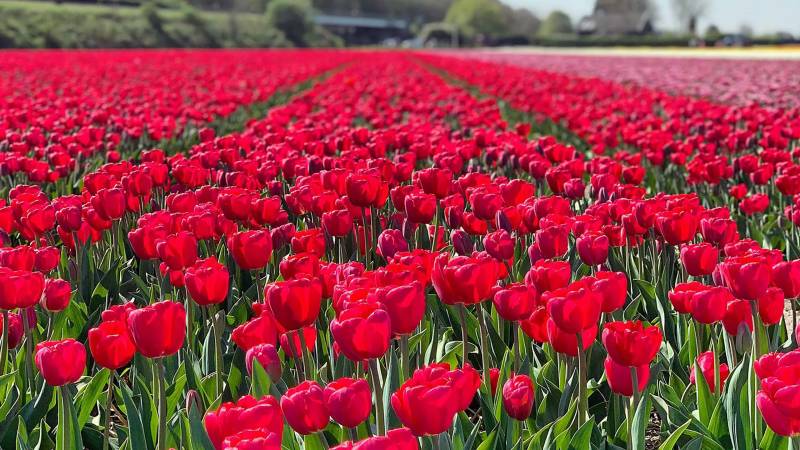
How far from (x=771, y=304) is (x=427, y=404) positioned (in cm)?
128

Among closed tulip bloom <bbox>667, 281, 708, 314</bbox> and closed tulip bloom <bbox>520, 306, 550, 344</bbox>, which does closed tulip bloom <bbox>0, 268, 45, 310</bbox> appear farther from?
closed tulip bloom <bbox>667, 281, 708, 314</bbox>

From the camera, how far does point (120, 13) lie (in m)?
60.3

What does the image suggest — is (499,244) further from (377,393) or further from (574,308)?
(377,393)

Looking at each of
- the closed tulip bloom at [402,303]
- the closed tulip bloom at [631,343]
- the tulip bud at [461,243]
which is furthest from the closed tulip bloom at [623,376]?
the tulip bud at [461,243]

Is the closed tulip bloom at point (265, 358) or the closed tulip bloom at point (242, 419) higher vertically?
the closed tulip bloom at point (242, 419)

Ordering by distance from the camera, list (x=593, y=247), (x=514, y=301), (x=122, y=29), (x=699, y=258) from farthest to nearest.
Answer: (x=122, y=29), (x=593, y=247), (x=699, y=258), (x=514, y=301)

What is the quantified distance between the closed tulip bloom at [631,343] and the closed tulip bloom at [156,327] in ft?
3.15

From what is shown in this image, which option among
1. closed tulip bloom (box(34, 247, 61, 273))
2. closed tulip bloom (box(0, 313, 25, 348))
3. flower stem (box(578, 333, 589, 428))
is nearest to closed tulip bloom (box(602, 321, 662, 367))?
flower stem (box(578, 333, 589, 428))

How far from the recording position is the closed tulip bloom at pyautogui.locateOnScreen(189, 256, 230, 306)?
2332 mm

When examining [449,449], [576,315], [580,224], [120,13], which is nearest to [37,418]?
[449,449]

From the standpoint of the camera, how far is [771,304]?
235cm

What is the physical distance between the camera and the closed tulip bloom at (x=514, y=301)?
85.7 inches

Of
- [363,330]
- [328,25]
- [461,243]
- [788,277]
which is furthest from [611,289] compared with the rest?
Result: [328,25]

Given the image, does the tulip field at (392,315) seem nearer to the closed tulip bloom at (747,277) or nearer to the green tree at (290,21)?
the closed tulip bloom at (747,277)
